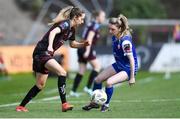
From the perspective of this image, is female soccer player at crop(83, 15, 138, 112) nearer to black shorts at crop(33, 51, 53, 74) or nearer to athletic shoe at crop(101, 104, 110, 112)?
athletic shoe at crop(101, 104, 110, 112)

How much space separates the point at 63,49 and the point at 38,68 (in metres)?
21.2

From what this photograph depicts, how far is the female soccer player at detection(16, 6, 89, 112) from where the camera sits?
12587mm

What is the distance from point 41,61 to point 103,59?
2095 cm

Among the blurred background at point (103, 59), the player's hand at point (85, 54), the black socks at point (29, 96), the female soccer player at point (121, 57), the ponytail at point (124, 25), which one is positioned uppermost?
the ponytail at point (124, 25)

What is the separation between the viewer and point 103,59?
33.6 m

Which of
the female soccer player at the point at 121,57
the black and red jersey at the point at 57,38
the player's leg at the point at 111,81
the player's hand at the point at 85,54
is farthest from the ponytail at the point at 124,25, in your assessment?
the player's hand at the point at 85,54

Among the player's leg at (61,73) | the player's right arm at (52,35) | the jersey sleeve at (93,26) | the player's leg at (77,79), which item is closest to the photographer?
the player's right arm at (52,35)

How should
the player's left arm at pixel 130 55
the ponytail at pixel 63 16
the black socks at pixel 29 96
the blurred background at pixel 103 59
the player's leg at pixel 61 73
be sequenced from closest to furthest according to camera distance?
the player's leg at pixel 61 73, the player's left arm at pixel 130 55, the ponytail at pixel 63 16, the black socks at pixel 29 96, the blurred background at pixel 103 59

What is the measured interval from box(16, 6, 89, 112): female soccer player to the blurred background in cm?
48

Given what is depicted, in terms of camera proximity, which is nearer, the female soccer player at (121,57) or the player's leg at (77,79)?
the female soccer player at (121,57)

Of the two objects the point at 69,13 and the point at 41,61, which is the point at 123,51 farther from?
the point at 41,61

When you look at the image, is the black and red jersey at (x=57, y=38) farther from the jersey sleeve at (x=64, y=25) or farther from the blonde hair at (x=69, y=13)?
the blonde hair at (x=69, y=13)

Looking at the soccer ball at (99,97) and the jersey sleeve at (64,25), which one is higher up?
the jersey sleeve at (64,25)

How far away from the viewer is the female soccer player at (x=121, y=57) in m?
12.7
